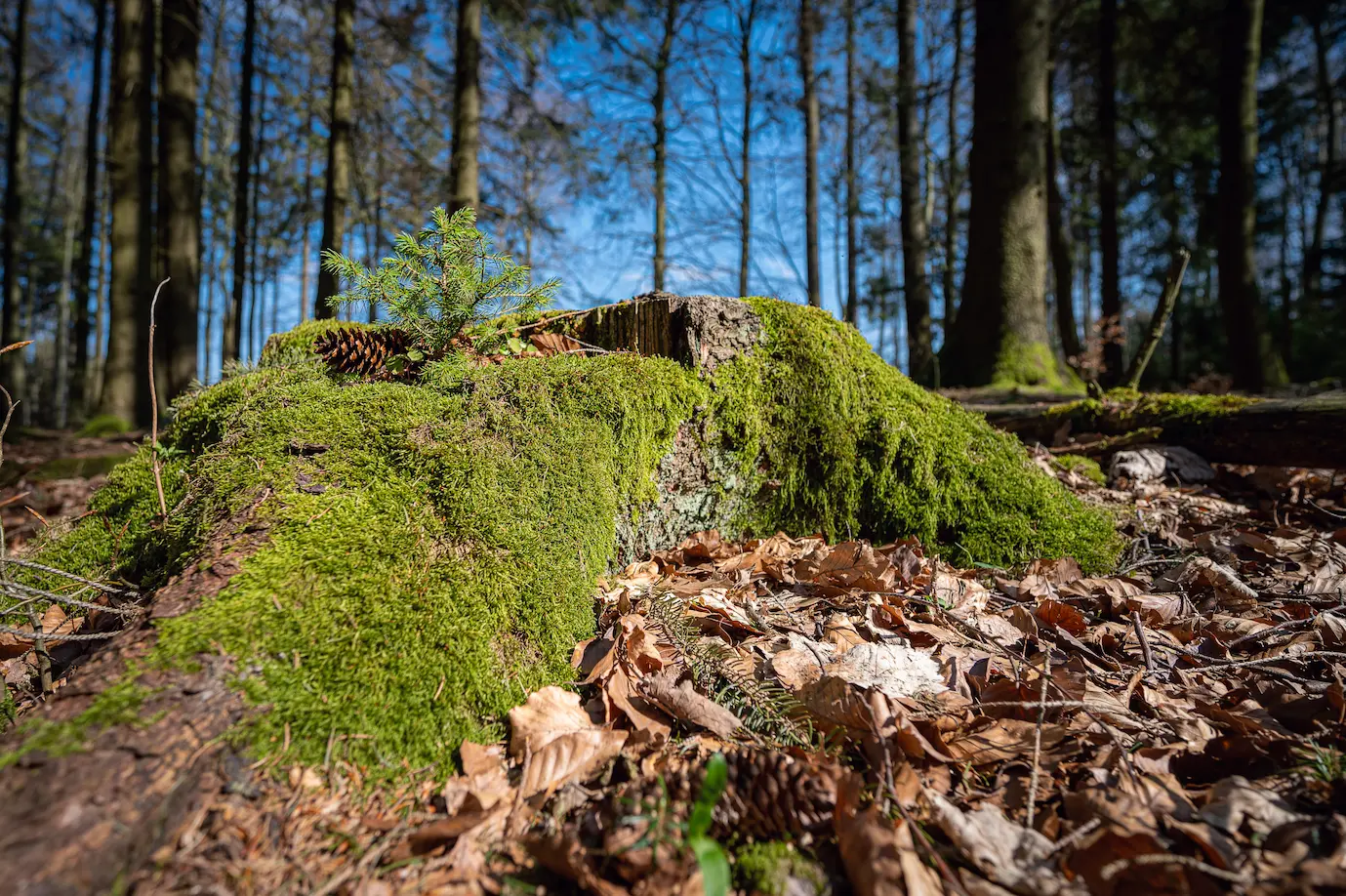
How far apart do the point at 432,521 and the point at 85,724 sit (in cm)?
73

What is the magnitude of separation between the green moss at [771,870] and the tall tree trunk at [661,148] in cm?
1309

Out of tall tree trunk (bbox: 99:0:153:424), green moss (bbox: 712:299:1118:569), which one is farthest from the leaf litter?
tall tree trunk (bbox: 99:0:153:424)

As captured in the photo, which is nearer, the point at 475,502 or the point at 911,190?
the point at 475,502

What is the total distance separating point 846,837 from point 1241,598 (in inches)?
83.3

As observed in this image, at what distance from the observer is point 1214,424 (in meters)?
3.45

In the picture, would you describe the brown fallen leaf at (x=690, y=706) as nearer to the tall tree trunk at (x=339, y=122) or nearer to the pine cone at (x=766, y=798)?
the pine cone at (x=766, y=798)

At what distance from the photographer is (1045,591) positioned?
227cm

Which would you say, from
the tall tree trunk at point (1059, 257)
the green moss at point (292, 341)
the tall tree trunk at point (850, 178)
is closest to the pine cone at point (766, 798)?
the green moss at point (292, 341)

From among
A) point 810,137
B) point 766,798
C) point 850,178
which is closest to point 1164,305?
point 766,798

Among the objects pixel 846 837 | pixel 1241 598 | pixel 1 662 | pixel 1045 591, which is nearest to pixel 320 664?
pixel 846 837

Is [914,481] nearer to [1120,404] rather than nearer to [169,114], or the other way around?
[1120,404]

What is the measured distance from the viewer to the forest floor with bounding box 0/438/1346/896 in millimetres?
975

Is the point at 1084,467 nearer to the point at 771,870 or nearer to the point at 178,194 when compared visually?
the point at 771,870

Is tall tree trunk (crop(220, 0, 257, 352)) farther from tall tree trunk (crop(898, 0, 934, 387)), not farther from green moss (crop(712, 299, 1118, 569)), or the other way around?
green moss (crop(712, 299, 1118, 569))
